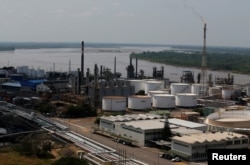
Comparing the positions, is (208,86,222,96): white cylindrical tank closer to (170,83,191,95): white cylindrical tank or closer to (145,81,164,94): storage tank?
(170,83,191,95): white cylindrical tank

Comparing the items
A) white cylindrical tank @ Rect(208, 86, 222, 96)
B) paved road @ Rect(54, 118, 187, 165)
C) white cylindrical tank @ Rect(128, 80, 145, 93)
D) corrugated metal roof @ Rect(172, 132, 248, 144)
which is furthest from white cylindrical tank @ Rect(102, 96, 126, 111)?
corrugated metal roof @ Rect(172, 132, 248, 144)

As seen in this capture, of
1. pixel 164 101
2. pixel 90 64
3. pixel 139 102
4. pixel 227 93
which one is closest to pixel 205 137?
pixel 139 102

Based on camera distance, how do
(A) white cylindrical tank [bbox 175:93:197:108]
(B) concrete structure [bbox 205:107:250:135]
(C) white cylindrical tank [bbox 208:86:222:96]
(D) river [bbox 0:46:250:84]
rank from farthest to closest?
(D) river [bbox 0:46:250:84] → (C) white cylindrical tank [bbox 208:86:222:96] → (A) white cylindrical tank [bbox 175:93:197:108] → (B) concrete structure [bbox 205:107:250:135]

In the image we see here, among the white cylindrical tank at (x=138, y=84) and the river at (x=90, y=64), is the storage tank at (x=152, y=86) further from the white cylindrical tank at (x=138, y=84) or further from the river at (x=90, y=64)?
the river at (x=90, y=64)

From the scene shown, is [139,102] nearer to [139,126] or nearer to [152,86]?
[152,86]

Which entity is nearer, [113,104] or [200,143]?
[200,143]

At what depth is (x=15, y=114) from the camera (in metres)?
17.5

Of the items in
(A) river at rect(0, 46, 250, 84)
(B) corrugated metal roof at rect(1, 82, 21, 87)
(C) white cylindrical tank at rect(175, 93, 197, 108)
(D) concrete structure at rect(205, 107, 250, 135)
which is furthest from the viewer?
(A) river at rect(0, 46, 250, 84)

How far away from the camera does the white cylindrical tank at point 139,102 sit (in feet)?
66.7

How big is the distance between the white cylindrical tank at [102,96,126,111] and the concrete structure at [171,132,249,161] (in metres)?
7.43

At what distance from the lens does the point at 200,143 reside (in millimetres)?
11688

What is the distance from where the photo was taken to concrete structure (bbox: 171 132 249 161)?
11.6m

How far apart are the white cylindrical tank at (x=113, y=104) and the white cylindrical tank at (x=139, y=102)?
644 millimetres

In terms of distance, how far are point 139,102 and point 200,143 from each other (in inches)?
345
